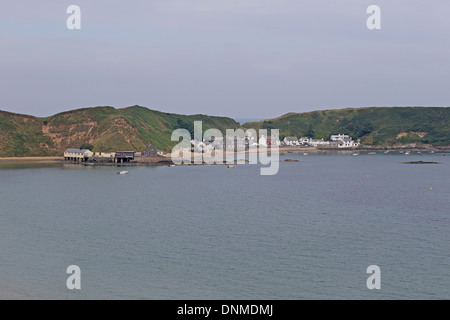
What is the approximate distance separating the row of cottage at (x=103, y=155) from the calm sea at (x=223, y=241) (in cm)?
5442

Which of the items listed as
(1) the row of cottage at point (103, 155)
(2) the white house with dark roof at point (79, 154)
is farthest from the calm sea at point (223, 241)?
(2) the white house with dark roof at point (79, 154)

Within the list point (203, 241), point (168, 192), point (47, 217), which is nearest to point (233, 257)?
point (203, 241)

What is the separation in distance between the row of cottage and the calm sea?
179 feet

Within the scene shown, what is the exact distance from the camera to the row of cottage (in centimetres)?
15562

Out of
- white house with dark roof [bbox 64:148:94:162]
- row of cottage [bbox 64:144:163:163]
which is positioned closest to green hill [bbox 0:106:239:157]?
row of cottage [bbox 64:144:163:163]

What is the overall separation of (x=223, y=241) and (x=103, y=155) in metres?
116

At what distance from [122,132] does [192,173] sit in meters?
61.8

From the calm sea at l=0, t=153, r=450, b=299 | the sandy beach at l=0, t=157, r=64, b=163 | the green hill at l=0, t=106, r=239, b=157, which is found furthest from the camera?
the green hill at l=0, t=106, r=239, b=157

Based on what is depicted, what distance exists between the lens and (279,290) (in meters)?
36.7

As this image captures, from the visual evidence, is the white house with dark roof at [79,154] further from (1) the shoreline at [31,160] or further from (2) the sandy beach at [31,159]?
(2) the sandy beach at [31,159]

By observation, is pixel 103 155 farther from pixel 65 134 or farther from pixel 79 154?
pixel 65 134

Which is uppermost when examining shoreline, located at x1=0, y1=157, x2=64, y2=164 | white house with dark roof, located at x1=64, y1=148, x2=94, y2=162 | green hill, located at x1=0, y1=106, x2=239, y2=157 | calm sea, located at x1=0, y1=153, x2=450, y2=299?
green hill, located at x1=0, y1=106, x2=239, y2=157

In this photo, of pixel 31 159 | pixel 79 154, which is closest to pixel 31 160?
pixel 31 159

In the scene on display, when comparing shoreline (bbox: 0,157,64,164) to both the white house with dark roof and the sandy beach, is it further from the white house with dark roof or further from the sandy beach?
the white house with dark roof
